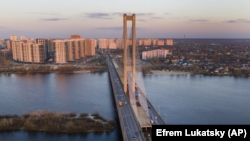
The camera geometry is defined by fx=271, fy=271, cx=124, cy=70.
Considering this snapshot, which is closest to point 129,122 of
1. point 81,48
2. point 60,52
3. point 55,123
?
point 55,123

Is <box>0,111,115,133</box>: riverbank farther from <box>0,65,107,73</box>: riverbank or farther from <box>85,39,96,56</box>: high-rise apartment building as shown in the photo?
<box>85,39,96,56</box>: high-rise apartment building

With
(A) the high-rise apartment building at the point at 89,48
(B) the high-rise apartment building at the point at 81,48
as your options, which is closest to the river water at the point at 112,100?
(B) the high-rise apartment building at the point at 81,48

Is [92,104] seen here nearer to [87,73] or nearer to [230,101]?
[230,101]

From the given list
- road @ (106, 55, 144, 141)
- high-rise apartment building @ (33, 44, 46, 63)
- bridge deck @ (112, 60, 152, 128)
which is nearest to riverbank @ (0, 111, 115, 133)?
road @ (106, 55, 144, 141)

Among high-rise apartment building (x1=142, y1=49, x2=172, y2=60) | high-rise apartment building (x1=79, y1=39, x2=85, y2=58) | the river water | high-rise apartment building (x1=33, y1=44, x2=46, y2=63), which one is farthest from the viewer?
high-rise apartment building (x1=79, y1=39, x2=85, y2=58)

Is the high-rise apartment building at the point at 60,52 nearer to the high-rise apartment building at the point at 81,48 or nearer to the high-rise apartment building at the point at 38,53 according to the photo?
the high-rise apartment building at the point at 38,53

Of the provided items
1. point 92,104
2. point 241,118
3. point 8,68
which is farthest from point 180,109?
point 8,68
